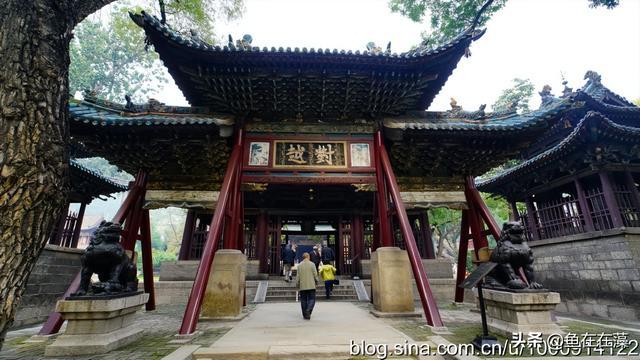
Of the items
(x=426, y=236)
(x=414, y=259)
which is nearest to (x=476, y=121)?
(x=414, y=259)

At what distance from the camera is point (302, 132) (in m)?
7.54

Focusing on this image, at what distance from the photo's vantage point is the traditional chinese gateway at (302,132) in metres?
6.36

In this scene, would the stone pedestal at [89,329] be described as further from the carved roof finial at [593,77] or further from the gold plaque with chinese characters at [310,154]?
the carved roof finial at [593,77]

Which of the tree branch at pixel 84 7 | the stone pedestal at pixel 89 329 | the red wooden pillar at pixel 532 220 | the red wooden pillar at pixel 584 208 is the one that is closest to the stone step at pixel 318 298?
the stone pedestal at pixel 89 329

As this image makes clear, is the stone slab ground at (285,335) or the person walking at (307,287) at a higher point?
the person walking at (307,287)

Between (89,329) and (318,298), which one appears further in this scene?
(318,298)

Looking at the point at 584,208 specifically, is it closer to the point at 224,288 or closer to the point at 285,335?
the point at 285,335

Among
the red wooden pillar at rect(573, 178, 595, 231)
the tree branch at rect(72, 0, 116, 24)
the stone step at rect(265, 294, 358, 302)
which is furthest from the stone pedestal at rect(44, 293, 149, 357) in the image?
the red wooden pillar at rect(573, 178, 595, 231)

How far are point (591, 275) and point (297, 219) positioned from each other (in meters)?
11.2

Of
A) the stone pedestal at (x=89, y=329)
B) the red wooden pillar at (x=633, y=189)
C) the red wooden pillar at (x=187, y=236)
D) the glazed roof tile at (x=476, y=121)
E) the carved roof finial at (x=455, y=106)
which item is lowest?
the stone pedestal at (x=89, y=329)

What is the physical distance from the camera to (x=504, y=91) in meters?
24.4

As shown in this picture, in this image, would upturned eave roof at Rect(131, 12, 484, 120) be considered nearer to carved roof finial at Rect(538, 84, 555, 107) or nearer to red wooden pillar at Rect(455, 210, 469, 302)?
red wooden pillar at Rect(455, 210, 469, 302)

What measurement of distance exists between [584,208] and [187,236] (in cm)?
1535

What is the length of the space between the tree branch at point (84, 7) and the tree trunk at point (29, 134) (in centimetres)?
24
